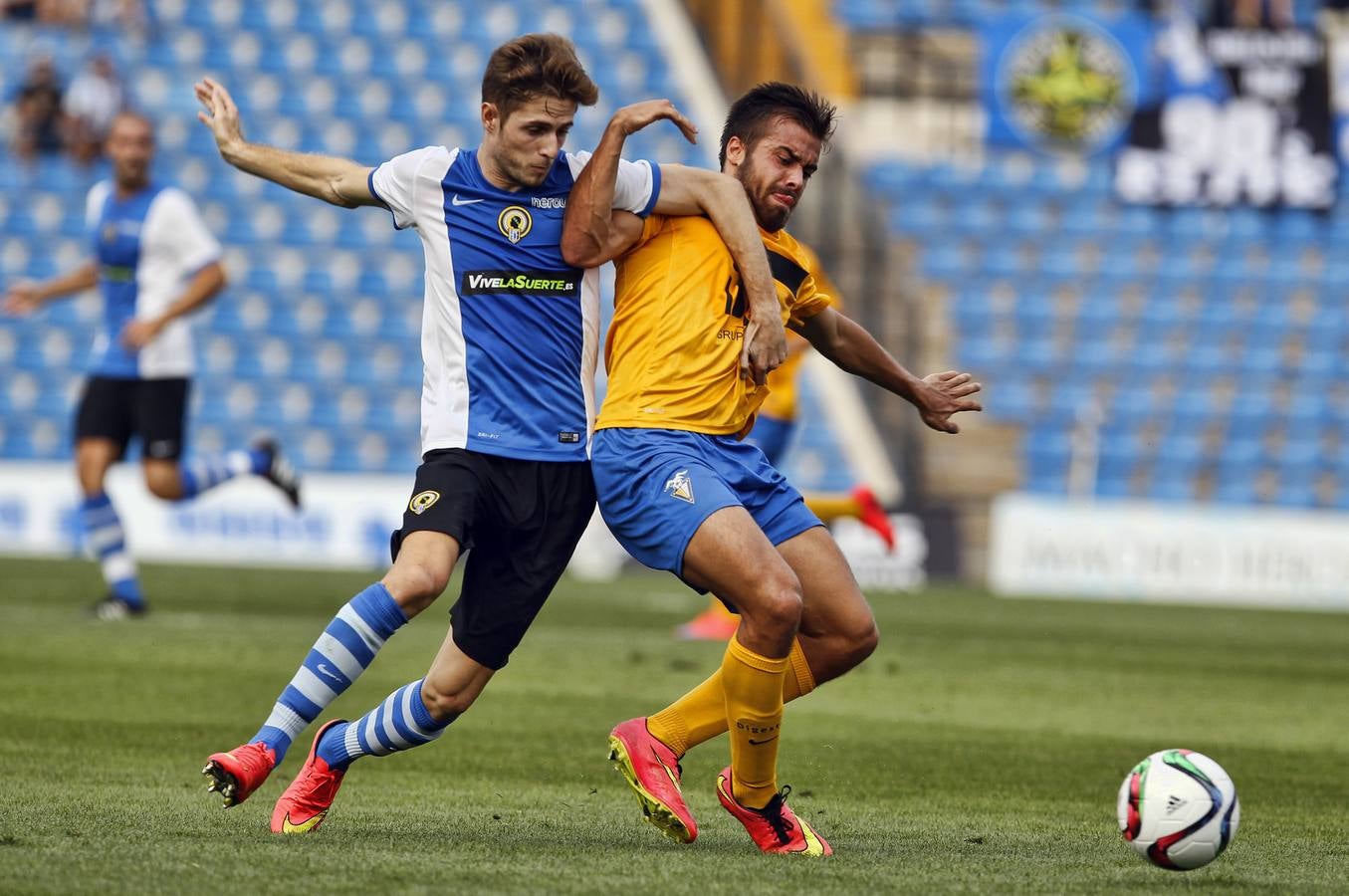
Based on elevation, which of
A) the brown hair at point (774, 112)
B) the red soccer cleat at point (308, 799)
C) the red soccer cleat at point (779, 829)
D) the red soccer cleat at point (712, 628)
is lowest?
the red soccer cleat at point (712, 628)

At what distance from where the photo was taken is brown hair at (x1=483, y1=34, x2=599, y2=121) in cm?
504

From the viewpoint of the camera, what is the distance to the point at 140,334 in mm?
10750

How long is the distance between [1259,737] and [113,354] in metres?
6.41

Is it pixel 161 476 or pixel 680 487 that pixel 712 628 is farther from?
pixel 680 487

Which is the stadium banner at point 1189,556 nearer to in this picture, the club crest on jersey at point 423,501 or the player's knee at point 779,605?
the player's knee at point 779,605

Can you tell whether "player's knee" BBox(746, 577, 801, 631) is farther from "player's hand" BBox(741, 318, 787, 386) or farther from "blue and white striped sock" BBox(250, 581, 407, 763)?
"blue and white striped sock" BBox(250, 581, 407, 763)

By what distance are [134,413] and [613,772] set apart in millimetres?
5309

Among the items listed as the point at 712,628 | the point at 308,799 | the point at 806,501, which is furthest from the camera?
the point at 712,628

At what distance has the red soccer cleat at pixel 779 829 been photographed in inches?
200

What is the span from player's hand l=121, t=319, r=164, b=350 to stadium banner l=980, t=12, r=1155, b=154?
47.4 ft

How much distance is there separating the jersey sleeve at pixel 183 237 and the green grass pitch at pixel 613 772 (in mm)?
2035

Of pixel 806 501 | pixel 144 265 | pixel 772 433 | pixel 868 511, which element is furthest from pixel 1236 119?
pixel 144 265

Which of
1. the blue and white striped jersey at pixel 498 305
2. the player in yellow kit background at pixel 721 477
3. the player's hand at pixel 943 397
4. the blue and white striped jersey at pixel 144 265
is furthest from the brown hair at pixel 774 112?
the blue and white striped jersey at pixel 144 265

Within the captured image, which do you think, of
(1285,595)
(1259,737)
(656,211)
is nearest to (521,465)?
(656,211)
